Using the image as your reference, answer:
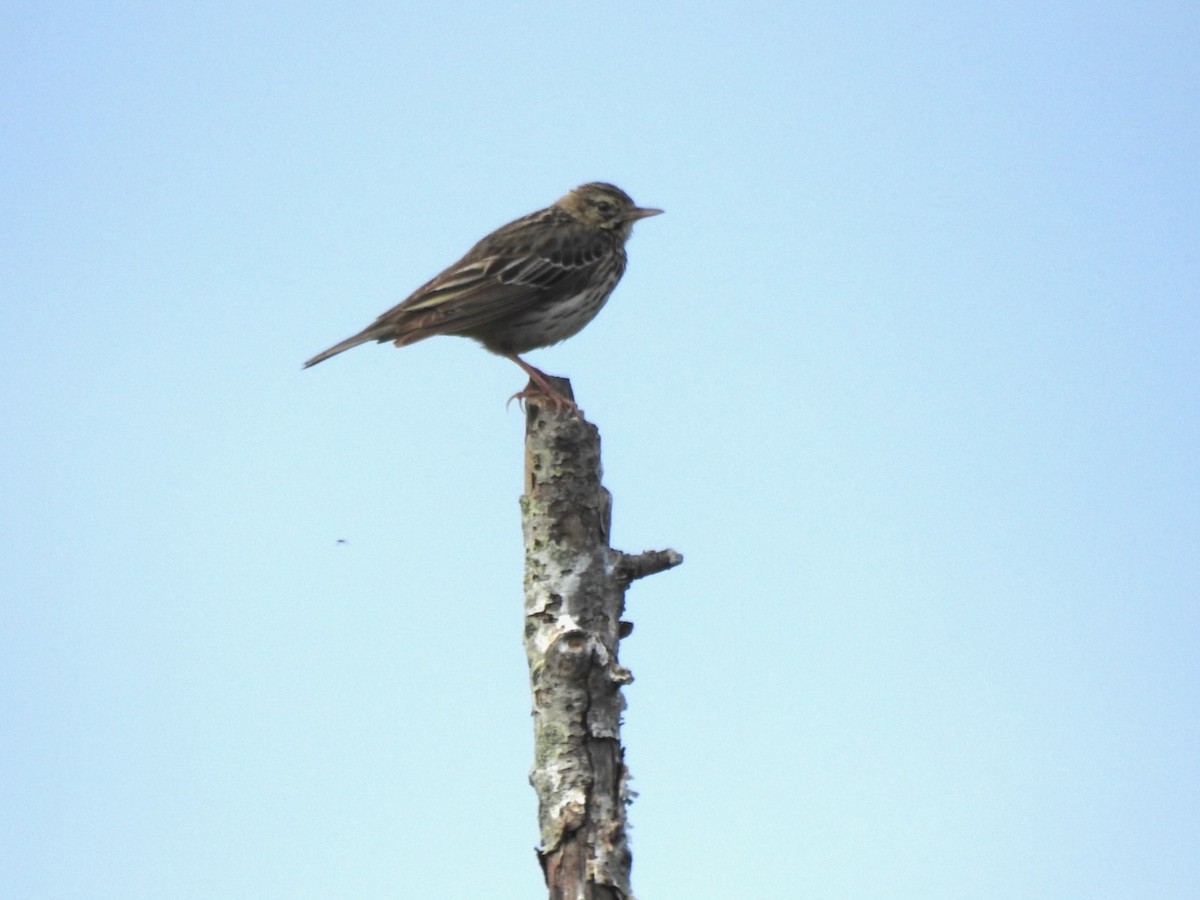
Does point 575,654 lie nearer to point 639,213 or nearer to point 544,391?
point 544,391

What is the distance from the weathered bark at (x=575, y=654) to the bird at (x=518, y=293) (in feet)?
5.94

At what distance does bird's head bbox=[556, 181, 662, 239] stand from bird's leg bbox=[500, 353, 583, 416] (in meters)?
2.25

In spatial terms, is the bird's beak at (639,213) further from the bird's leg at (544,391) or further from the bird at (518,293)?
the bird's leg at (544,391)

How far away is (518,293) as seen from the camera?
10.4 metres

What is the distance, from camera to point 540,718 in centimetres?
712

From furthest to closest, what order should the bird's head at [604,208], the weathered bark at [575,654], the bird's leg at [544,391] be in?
the bird's head at [604,208], the bird's leg at [544,391], the weathered bark at [575,654]

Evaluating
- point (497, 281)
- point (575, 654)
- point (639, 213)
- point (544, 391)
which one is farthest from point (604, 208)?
point (575, 654)

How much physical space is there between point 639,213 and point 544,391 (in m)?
3.53

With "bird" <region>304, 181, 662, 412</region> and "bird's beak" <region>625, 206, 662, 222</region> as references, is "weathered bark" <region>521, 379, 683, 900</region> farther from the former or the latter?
"bird's beak" <region>625, 206, 662, 222</region>

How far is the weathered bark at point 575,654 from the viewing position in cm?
677

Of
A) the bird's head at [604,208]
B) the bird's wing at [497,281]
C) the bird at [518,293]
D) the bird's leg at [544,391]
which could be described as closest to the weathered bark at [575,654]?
the bird's leg at [544,391]

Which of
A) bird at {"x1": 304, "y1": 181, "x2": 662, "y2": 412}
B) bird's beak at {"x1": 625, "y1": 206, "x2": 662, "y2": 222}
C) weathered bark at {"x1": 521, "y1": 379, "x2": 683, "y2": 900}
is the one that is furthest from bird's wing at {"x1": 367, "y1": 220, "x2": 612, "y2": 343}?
weathered bark at {"x1": 521, "y1": 379, "x2": 683, "y2": 900}

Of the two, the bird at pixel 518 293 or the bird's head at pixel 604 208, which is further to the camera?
the bird's head at pixel 604 208

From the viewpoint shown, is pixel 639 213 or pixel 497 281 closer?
pixel 497 281
